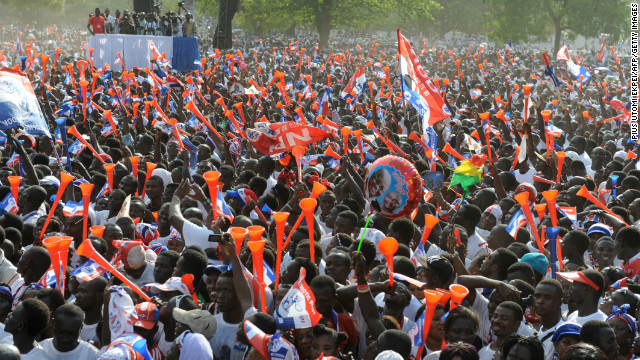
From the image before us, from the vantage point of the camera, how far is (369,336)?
4.80m

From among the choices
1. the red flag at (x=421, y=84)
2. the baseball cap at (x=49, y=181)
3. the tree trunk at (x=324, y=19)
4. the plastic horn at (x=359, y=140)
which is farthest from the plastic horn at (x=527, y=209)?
the tree trunk at (x=324, y=19)

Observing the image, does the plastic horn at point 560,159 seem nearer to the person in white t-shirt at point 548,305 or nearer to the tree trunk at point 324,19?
the person in white t-shirt at point 548,305

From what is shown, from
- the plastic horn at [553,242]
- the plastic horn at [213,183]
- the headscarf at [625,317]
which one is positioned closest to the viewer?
the headscarf at [625,317]

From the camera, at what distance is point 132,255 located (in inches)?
216

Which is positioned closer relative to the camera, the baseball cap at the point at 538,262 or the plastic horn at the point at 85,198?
the baseball cap at the point at 538,262

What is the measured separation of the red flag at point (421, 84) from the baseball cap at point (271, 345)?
433cm

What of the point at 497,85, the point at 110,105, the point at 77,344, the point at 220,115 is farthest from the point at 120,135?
the point at 497,85

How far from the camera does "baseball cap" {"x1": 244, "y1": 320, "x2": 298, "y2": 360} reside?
3887 mm

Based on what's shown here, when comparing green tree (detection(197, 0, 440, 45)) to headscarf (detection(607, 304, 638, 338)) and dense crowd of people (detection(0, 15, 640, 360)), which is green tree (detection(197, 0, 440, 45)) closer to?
dense crowd of people (detection(0, 15, 640, 360))

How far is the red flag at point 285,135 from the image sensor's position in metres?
8.05

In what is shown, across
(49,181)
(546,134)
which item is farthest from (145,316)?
(546,134)

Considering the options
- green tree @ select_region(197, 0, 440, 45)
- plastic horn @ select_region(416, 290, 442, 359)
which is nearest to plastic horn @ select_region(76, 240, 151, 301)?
plastic horn @ select_region(416, 290, 442, 359)

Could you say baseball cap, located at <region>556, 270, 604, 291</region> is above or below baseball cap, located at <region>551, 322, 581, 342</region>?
above

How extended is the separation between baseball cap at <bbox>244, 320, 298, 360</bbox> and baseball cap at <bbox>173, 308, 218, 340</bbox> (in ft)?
1.47
